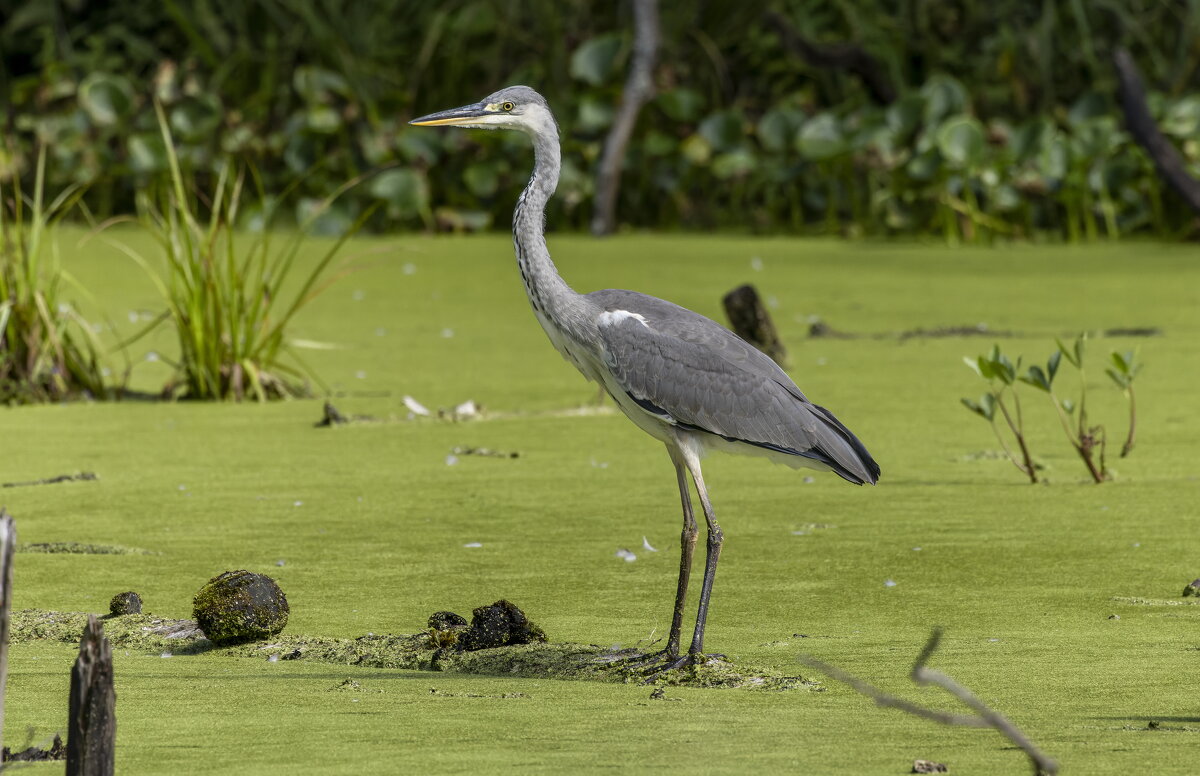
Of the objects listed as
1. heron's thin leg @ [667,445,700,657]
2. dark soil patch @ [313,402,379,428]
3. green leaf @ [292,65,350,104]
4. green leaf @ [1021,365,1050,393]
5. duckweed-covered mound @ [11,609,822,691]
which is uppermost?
green leaf @ [292,65,350,104]

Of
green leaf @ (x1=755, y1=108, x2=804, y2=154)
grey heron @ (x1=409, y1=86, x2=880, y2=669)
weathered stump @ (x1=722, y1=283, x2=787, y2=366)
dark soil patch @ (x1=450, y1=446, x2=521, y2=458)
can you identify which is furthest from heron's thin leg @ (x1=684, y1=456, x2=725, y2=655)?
green leaf @ (x1=755, y1=108, x2=804, y2=154)

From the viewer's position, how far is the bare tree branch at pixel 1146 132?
10.2 metres

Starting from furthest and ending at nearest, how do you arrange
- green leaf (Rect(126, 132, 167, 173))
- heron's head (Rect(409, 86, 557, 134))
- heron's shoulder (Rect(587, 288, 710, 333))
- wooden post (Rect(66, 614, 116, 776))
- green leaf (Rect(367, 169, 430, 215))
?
green leaf (Rect(126, 132, 167, 173))
green leaf (Rect(367, 169, 430, 215))
heron's head (Rect(409, 86, 557, 134))
heron's shoulder (Rect(587, 288, 710, 333))
wooden post (Rect(66, 614, 116, 776))

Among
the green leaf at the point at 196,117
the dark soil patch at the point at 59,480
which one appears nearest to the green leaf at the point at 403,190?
the green leaf at the point at 196,117

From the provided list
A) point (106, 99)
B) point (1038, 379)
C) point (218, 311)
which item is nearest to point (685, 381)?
point (1038, 379)

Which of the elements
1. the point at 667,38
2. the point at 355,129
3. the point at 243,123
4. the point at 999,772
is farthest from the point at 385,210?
the point at 999,772

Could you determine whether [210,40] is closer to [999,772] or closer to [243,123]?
[243,123]

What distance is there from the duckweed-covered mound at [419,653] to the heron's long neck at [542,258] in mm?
713

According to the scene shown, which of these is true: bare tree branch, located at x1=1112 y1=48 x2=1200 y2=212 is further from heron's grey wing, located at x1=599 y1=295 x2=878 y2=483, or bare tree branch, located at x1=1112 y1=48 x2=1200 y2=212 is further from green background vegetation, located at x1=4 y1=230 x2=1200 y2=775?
heron's grey wing, located at x1=599 y1=295 x2=878 y2=483

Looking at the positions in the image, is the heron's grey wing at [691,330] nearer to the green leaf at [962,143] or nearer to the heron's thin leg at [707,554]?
the heron's thin leg at [707,554]

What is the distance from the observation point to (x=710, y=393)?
371 cm

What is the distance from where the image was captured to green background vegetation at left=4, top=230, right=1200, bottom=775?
9.00 feet

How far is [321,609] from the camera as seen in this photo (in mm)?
3787

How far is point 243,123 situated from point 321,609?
10.8 meters
